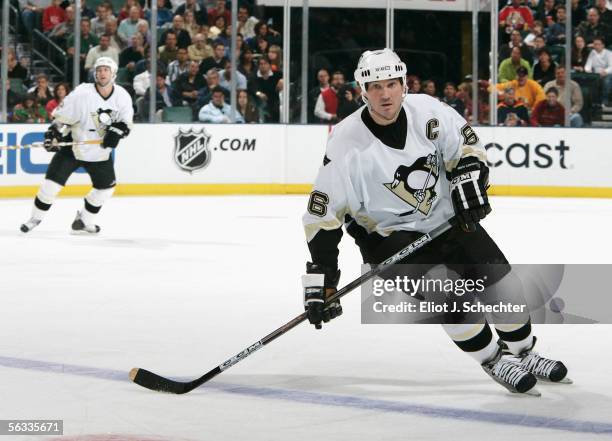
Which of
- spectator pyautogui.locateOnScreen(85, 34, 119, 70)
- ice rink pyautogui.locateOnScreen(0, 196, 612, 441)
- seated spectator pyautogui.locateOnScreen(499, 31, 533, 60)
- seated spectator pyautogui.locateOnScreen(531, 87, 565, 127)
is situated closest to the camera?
ice rink pyautogui.locateOnScreen(0, 196, 612, 441)

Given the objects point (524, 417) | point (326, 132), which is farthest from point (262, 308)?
point (326, 132)

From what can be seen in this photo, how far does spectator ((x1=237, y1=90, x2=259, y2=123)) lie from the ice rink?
4.51 metres

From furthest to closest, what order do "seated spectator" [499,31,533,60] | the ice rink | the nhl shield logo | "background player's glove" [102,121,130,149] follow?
"seated spectator" [499,31,533,60] → the nhl shield logo → "background player's glove" [102,121,130,149] → the ice rink

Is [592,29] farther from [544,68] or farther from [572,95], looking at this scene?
[572,95]

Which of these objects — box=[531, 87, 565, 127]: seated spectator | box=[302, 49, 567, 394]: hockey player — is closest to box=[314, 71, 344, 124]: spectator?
box=[531, 87, 565, 127]: seated spectator

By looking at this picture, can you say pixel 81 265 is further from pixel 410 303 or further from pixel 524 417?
→ pixel 524 417

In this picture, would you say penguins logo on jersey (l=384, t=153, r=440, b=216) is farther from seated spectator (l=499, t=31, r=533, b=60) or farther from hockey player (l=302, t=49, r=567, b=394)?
seated spectator (l=499, t=31, r=533, b=60)

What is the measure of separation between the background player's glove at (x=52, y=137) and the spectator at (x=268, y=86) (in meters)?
3.91

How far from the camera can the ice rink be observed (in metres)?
3.15

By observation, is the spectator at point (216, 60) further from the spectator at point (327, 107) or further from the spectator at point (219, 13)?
the spectator at point (327, 107)

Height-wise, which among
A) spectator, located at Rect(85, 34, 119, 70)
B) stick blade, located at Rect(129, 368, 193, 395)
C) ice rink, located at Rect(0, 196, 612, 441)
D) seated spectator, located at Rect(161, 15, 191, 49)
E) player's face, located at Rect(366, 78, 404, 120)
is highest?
seated spectator, located at Rect(161, 15, 191, 49)

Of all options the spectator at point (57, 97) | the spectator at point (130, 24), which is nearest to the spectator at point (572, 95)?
the spectator at point (130, 24)

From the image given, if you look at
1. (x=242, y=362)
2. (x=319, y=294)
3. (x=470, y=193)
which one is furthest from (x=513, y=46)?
(x=319, y=294)

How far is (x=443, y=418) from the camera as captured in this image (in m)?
3.21
